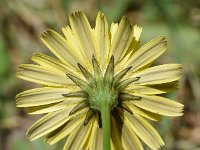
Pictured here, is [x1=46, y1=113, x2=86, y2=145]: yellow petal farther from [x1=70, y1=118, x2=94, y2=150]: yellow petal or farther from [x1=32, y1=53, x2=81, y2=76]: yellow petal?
[x1=32, y1=53, x2=81, y2=76]: yellow petal

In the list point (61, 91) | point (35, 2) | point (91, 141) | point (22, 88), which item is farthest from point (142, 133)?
point (35, 2)

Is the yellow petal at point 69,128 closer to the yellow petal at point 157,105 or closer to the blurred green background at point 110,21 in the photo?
the yellow petal at point 157,105

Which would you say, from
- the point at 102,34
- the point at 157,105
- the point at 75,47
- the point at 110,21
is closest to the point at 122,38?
the point at 102,34

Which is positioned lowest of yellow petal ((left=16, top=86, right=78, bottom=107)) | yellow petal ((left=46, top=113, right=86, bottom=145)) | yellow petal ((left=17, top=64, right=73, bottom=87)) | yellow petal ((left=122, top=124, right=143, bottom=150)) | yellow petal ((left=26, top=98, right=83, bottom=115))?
yellow petal ((left=122, top=124, right=143, bottom=150))

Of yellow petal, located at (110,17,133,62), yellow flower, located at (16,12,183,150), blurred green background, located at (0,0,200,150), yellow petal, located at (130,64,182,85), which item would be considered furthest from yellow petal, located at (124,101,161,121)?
blurred green background, located at (0,0,200,150)

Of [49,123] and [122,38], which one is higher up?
[122,38]

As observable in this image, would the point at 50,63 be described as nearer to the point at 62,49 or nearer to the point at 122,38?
the point at 62,49
